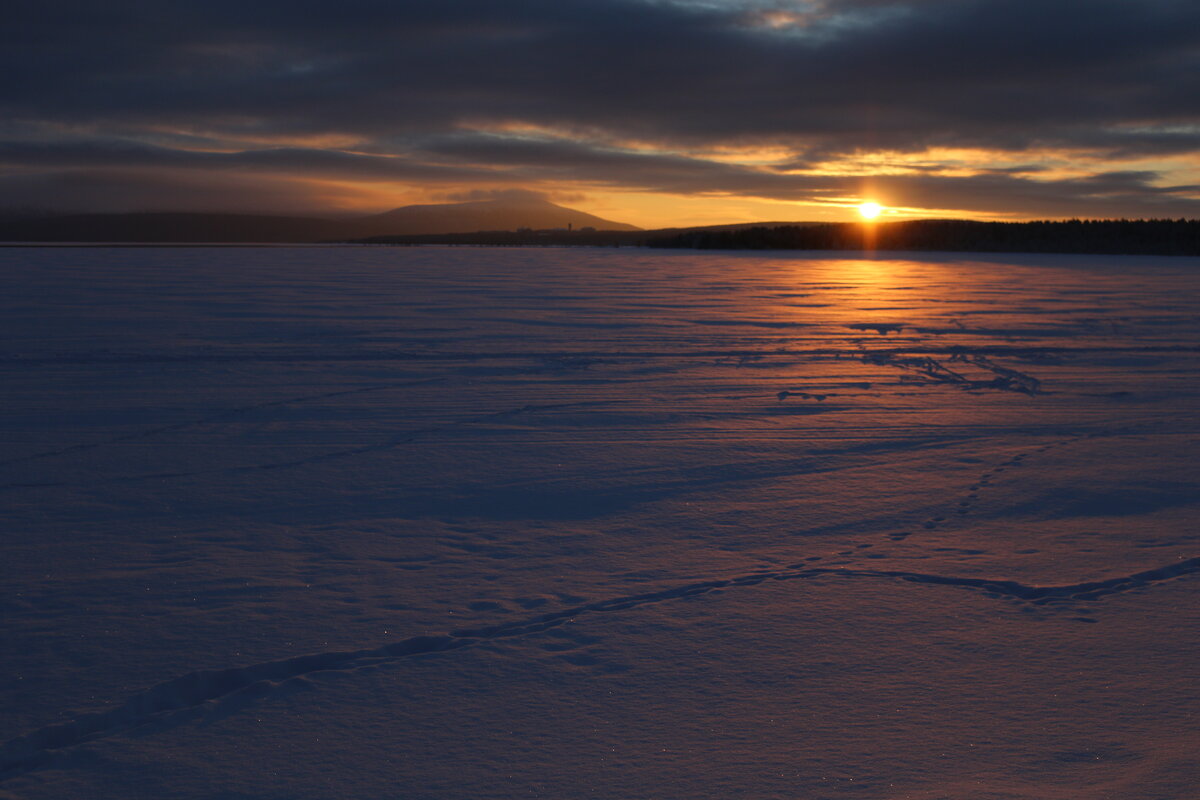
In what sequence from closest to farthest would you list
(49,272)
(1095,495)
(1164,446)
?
1. (1095,495)
2. (1164,446)
3. (49,272)

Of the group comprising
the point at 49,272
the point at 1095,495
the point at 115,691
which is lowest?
the point at 115,691

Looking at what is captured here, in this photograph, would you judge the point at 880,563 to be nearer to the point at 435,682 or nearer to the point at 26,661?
the point at 435,682

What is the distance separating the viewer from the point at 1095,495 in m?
3.73

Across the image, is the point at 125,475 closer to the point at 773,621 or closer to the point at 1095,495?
the point at 773,621

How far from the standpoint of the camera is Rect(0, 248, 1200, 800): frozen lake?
187 cm

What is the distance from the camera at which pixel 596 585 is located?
2.75 m

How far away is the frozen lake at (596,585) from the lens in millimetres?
1865

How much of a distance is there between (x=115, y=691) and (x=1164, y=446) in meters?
5.04

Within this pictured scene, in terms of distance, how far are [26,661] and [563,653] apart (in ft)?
4.83

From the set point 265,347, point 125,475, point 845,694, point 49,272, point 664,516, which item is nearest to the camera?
point 845,694

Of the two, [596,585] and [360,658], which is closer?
[360,658]

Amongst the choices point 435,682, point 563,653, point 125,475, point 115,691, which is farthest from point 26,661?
point 125,475

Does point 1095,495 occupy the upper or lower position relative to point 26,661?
upper

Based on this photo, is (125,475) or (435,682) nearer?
(435,682)
